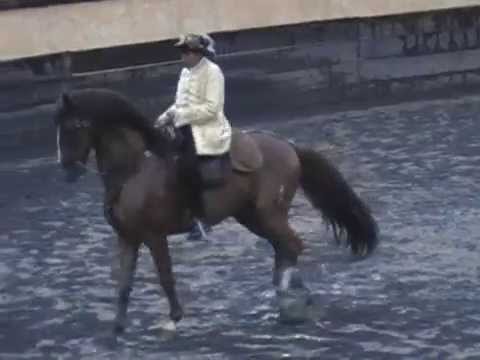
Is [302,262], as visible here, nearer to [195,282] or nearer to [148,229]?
[195,282]

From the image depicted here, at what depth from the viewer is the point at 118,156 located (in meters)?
9.22

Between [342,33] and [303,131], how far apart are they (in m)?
3.18

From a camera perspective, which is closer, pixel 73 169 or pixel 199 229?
pixel 73 169

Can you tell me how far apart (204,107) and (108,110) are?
0.64 m

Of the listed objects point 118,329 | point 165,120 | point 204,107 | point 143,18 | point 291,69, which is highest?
point 204,107

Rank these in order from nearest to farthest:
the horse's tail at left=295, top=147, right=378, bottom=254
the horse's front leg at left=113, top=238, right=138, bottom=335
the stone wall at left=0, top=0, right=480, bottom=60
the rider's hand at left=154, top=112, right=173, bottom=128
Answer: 1. the horse's front leg at left=113, top=238, right=138, bottom=335
2. the rider's hand at left=154, top=112, right=173, bottom=128
3. the horse's tail at left=295, top=147, right=378, bottom=254
4. the stone wall at left=0, top=0, right=480, bottom=60

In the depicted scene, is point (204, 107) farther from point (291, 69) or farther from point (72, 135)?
point (291, 69)

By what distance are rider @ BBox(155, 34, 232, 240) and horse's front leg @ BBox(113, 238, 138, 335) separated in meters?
0.58

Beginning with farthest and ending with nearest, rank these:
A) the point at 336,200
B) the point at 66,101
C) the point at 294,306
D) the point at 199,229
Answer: the point at 199,229 < the point at 336,200 < the point at 294,306 < the point at 66,101

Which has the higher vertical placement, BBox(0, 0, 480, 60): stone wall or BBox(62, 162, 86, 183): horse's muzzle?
BBox(62, 162, 86, 183): horse's muzzle

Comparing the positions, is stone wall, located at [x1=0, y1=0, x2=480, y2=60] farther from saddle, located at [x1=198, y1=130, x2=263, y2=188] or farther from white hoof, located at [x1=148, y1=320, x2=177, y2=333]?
white hoof, located at [x1=148, y1=320, x2=177, y2=333]

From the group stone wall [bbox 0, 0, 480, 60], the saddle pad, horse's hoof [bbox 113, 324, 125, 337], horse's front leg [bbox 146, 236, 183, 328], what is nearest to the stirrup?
horse's front leg [bbox 146, 236, 183, 328]

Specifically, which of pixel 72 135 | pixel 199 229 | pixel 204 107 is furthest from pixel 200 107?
pixel 199 229

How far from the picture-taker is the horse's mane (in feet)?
29.6
